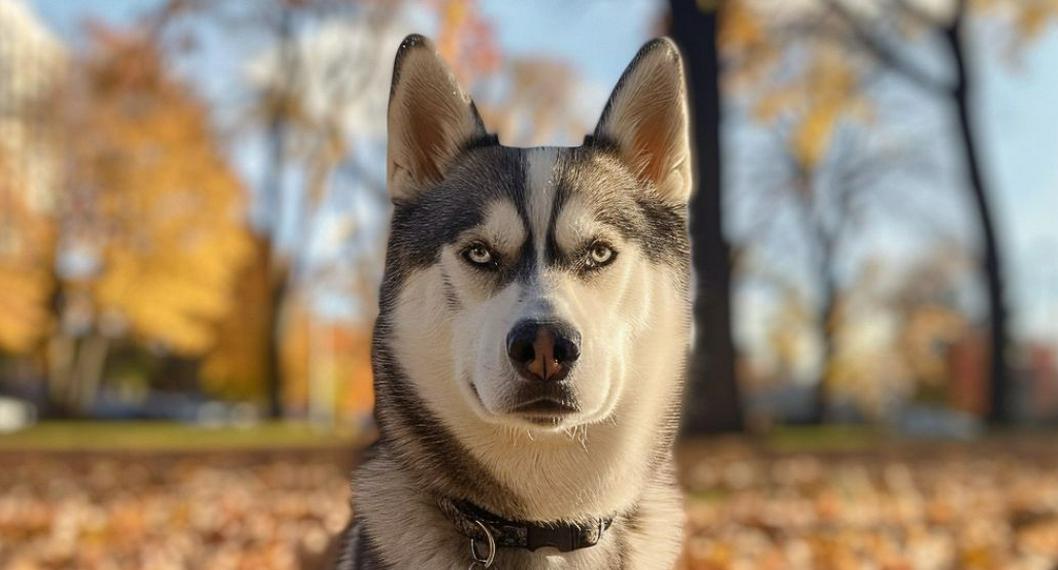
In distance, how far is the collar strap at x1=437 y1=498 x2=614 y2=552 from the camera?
2.51 m

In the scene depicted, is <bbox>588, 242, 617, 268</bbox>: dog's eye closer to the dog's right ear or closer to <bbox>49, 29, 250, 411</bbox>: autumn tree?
the dog's right ear

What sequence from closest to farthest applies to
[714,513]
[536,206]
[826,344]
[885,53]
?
[536,206] → [714,513] → [885,53] → [826,344]

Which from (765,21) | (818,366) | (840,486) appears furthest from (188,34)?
(818,366)

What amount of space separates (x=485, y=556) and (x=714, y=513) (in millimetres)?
4159

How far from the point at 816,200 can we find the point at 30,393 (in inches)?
1547

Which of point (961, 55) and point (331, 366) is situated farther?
point (331, 366)

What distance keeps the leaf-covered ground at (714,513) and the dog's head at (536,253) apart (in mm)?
1399

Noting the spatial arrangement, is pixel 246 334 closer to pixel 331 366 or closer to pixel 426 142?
pixel 331 366

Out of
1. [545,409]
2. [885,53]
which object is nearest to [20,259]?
[885,53]

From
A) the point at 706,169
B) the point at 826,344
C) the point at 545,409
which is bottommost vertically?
the point at 826,344

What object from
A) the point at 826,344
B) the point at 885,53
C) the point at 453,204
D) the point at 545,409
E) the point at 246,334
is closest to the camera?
the point at 545,409

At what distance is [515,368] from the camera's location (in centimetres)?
229

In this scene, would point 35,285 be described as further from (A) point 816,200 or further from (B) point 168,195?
(A) point 816,200

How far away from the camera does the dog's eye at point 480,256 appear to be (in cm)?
257
